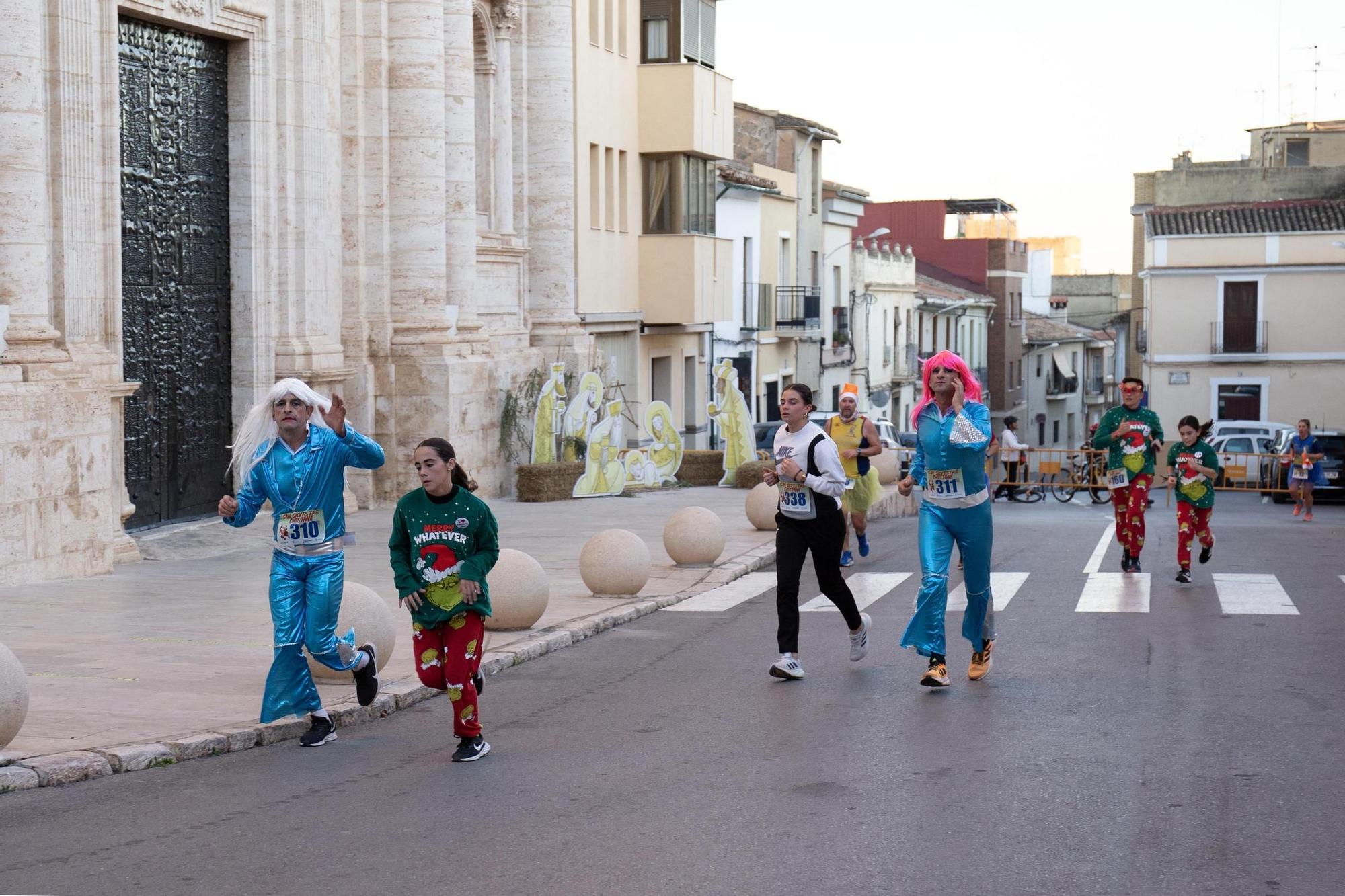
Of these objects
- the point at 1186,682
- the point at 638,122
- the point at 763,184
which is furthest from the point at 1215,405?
the point at 1186,682

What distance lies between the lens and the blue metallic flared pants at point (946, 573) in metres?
10.4

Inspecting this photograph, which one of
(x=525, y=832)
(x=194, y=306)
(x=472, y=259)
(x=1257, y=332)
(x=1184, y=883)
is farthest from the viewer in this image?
(x=1257, y=332)

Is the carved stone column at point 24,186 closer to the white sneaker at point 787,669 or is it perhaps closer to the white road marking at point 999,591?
the white sneaker at point 787,669

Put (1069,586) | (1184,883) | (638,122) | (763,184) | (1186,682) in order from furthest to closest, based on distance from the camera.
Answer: (763,184)
(638,122)
(1069,586)
(1186,682)
(1184,883)

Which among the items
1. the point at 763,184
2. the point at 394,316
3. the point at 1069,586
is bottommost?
the point at 1069,586

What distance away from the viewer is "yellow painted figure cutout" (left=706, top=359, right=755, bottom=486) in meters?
29.5

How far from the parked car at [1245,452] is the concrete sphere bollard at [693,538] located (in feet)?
84.7

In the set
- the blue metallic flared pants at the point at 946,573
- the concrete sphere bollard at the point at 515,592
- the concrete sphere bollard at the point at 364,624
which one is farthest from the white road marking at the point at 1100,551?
the concrete sphere bollard at the point at 364,624

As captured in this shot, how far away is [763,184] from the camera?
4756cm

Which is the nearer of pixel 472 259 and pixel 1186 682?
pixel 1186 682

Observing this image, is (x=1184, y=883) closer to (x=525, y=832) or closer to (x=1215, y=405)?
(x=525, y=832)

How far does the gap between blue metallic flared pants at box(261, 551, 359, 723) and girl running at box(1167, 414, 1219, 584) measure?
961 centimetres

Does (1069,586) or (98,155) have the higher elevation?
(98,155)

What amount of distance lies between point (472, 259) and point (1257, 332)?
1411 inches
